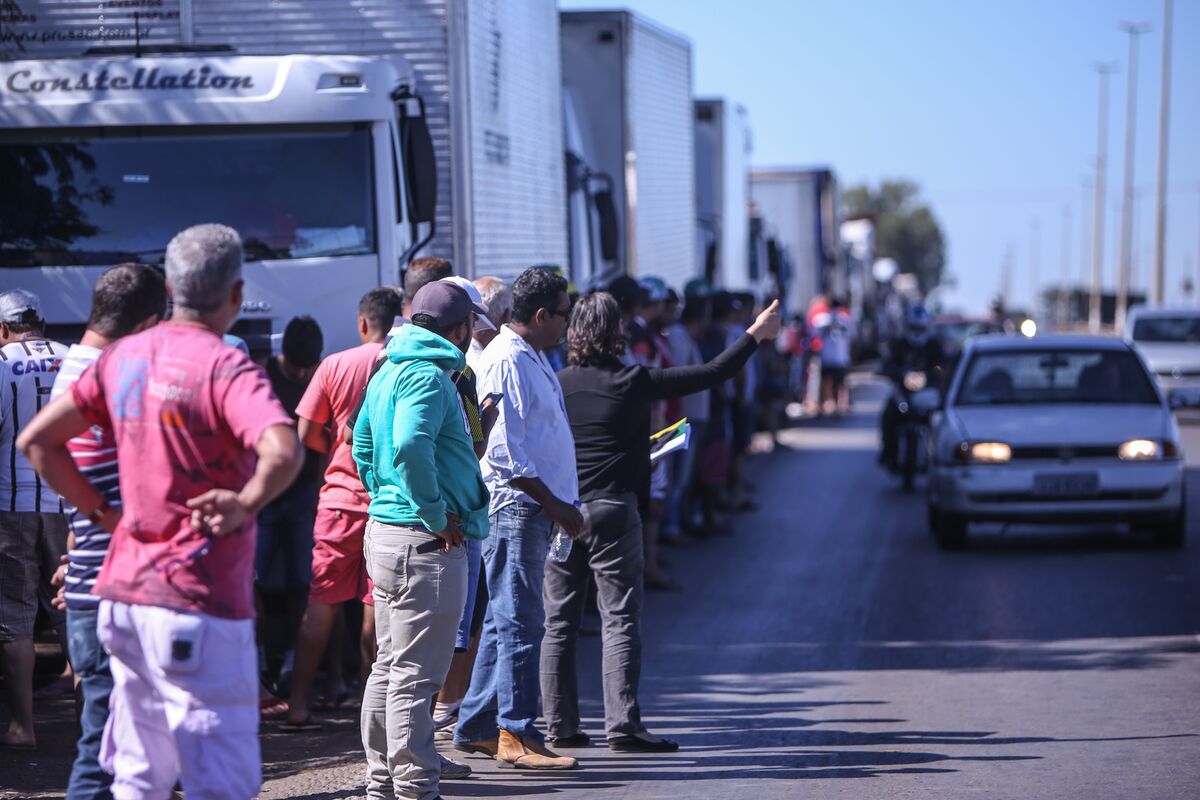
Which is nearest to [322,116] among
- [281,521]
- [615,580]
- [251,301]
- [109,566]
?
[251,301]

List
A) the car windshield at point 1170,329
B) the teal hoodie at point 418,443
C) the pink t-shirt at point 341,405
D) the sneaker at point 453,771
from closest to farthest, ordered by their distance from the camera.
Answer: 1. the teal hoodie at point 418,443
2. the sneaker at point 453,771
3. the pink t-shirt at point 341,405
4. the car windshield at point 1170,329

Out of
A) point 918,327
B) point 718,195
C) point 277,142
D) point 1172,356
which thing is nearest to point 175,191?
point 277,142

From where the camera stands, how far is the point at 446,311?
20.0ft

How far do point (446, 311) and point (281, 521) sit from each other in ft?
8.26

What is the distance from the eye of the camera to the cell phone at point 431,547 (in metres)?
5.83

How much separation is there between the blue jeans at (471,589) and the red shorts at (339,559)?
0.53m

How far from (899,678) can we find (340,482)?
10.7 feet

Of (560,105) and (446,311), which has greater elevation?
(560,105)

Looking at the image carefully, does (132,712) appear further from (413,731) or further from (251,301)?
(251,301)

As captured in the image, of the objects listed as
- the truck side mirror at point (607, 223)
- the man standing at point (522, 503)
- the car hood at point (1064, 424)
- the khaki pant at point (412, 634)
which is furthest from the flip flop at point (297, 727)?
the truck side mirror at point (607, 223)

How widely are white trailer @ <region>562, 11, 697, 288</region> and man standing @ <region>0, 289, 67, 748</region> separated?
26.9ft

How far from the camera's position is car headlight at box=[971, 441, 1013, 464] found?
506 inches

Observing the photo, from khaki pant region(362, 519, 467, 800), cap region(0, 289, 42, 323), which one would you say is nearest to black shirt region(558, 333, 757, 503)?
khaki pant region(362, 519, 467, 800)

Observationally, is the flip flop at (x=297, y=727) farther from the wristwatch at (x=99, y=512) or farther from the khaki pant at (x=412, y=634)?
the wristwatch at (x=99, y=512)
